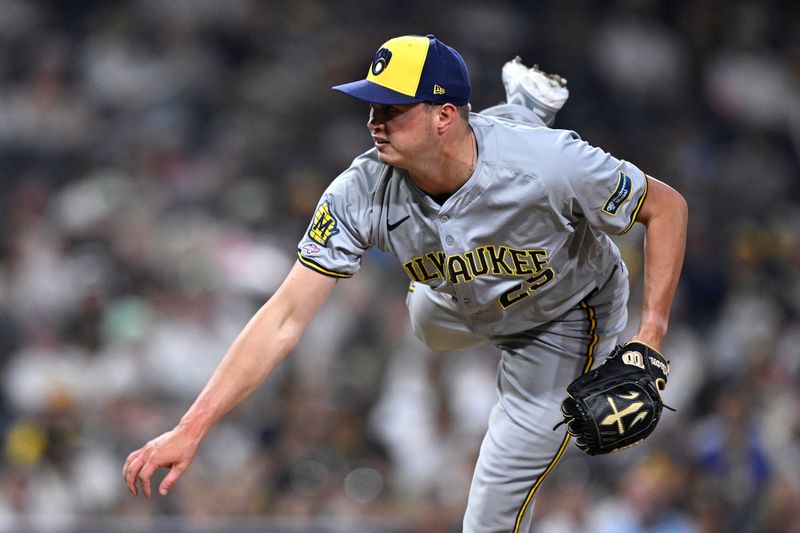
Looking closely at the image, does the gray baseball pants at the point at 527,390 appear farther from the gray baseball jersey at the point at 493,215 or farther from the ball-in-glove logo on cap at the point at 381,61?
the ball-in-glove logo on cap at the point at 381,61

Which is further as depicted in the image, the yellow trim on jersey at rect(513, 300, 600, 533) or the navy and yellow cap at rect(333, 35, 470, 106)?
the yellow trim on jersey at rect(513, 300, 600, 533)

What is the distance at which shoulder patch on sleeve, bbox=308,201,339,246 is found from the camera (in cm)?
327

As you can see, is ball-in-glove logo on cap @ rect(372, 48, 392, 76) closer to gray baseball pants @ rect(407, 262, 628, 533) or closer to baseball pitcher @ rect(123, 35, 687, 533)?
baseball pitcher @ rect(123, 35, 687, 533)

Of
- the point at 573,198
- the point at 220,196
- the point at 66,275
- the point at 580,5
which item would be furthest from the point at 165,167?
the point at 573,198

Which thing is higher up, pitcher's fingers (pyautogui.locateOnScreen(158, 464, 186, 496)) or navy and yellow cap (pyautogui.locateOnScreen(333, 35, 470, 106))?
navy and yellow cap (pyautogui.locateOnScreen(333, 35, 470, 106))

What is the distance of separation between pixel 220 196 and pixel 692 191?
336cm

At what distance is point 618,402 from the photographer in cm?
311

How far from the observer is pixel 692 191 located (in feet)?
27.8

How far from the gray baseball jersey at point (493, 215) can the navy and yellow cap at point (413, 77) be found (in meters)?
0.19

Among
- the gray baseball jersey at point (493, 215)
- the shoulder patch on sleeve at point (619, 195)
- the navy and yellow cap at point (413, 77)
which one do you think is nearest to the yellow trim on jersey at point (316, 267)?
the gray baseball jersey at point (493, 215)

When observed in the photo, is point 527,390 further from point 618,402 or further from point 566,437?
point 618,402

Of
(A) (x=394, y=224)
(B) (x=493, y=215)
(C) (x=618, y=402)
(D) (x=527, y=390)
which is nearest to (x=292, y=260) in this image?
(D) (x=527, y=390)

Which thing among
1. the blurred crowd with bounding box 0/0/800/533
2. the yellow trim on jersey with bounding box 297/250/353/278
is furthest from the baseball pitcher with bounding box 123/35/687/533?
the blurred crowd with bounding box 0/0/800/533

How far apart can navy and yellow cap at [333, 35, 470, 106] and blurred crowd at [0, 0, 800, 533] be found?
2999mm
